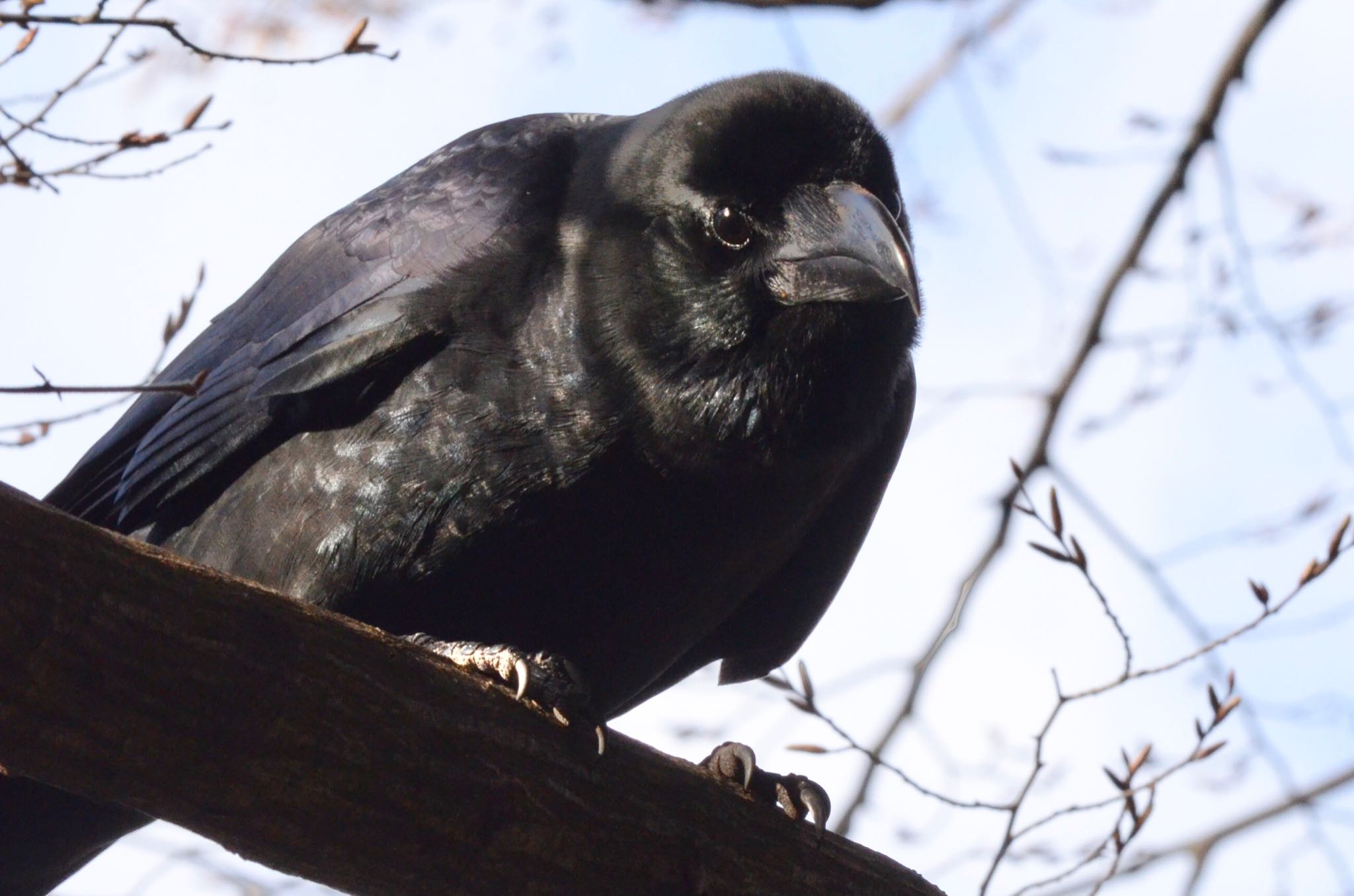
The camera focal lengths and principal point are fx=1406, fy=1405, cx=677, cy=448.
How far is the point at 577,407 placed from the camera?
3.23 m

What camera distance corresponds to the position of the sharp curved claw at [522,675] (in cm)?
283

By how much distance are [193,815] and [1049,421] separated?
3.74 meters

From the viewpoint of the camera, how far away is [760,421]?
10.8 ft

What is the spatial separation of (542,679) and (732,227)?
4.04 feet

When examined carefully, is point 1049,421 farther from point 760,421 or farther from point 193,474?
point 193,474

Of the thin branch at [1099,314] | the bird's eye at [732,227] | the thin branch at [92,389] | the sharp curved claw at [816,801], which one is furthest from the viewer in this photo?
the thin branch at [1099,314]

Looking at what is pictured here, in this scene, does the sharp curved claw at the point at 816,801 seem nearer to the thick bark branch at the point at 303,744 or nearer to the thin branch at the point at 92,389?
the thick bark branch at the point at 303,744

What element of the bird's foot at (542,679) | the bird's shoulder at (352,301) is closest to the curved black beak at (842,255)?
the bird's shoulder at (352,301)

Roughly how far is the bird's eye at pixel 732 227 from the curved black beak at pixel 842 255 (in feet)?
0.32

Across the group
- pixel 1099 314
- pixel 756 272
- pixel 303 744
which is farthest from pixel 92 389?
pixel 1099 314

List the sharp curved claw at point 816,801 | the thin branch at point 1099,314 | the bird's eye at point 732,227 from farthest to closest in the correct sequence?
1. the thin branch at point 1099,314
2. the bird's eye at point 732,227
3. the sharp curved claw at point 816,801

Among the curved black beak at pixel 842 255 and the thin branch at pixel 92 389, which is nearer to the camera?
the thin branch at pixel 92 389

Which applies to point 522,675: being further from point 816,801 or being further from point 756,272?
point 756,272

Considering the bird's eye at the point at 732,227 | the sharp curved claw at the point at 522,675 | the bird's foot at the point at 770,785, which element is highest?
the bird's eye at the point at 732,227
